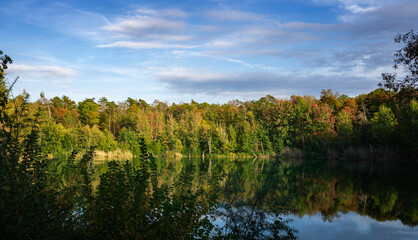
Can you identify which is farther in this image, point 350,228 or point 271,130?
point 271,130

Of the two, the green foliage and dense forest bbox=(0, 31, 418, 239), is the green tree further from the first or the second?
the green foliage

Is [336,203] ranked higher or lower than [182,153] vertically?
higher

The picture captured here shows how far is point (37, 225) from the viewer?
13.5 feet

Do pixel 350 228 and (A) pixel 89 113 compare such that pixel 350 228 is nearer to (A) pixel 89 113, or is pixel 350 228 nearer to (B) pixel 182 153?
(B) pixel 182 153

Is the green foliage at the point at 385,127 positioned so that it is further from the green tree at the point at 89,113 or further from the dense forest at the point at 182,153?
the green tree at the point at 89,113

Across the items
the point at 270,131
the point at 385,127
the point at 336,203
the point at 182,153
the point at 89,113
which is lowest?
the point at 182,153

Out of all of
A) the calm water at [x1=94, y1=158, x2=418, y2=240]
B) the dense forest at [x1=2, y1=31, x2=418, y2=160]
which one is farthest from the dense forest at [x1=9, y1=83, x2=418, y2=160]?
the calm water at [x1=94, y1=158, x2=418, y2=240]

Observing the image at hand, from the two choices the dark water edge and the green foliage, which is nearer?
the dark water edge

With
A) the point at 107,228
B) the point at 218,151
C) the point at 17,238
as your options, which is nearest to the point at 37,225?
the point at 17,238

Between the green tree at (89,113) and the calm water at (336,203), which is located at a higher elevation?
the green tree at (89,113)

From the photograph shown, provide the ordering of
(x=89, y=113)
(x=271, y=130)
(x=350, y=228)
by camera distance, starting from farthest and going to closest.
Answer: (x=89, y=113) → (x=271, y=130) → (x=350, y=228)

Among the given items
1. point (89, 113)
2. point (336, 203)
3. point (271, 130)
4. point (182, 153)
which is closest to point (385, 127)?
point (271, 130)

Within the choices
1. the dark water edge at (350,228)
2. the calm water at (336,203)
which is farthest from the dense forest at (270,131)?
the dark water edge at (350,228)

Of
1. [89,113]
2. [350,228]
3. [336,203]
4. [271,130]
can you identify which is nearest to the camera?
[350,228]
